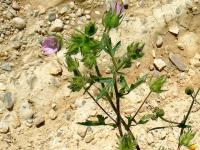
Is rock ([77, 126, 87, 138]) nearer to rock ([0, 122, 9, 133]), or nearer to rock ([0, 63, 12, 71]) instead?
rock ([0, 122, 9, 133])

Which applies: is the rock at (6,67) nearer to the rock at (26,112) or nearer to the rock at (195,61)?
the rock at (26,112)

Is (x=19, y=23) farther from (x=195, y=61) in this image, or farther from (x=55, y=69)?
(x=195, y=61)

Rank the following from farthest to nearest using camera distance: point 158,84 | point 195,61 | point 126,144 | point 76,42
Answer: point 195,61 < point 158,84 < point 126,144 < point 76,42

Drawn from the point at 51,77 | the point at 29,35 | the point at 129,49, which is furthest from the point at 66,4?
the point at 129,49

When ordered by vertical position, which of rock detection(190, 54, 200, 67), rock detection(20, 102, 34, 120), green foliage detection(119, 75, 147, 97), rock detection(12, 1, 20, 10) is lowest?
rock detection(20, 102, 34, 120)

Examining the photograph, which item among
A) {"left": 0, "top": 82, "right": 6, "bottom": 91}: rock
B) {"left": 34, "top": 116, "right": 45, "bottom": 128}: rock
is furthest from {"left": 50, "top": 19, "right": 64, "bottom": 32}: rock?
{"left": 34, "top": 116, "right": 45, "bottom": 128}: rock

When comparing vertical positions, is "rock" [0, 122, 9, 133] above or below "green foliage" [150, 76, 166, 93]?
below

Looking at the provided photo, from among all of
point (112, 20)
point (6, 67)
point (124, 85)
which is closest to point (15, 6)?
point (6, 67)
